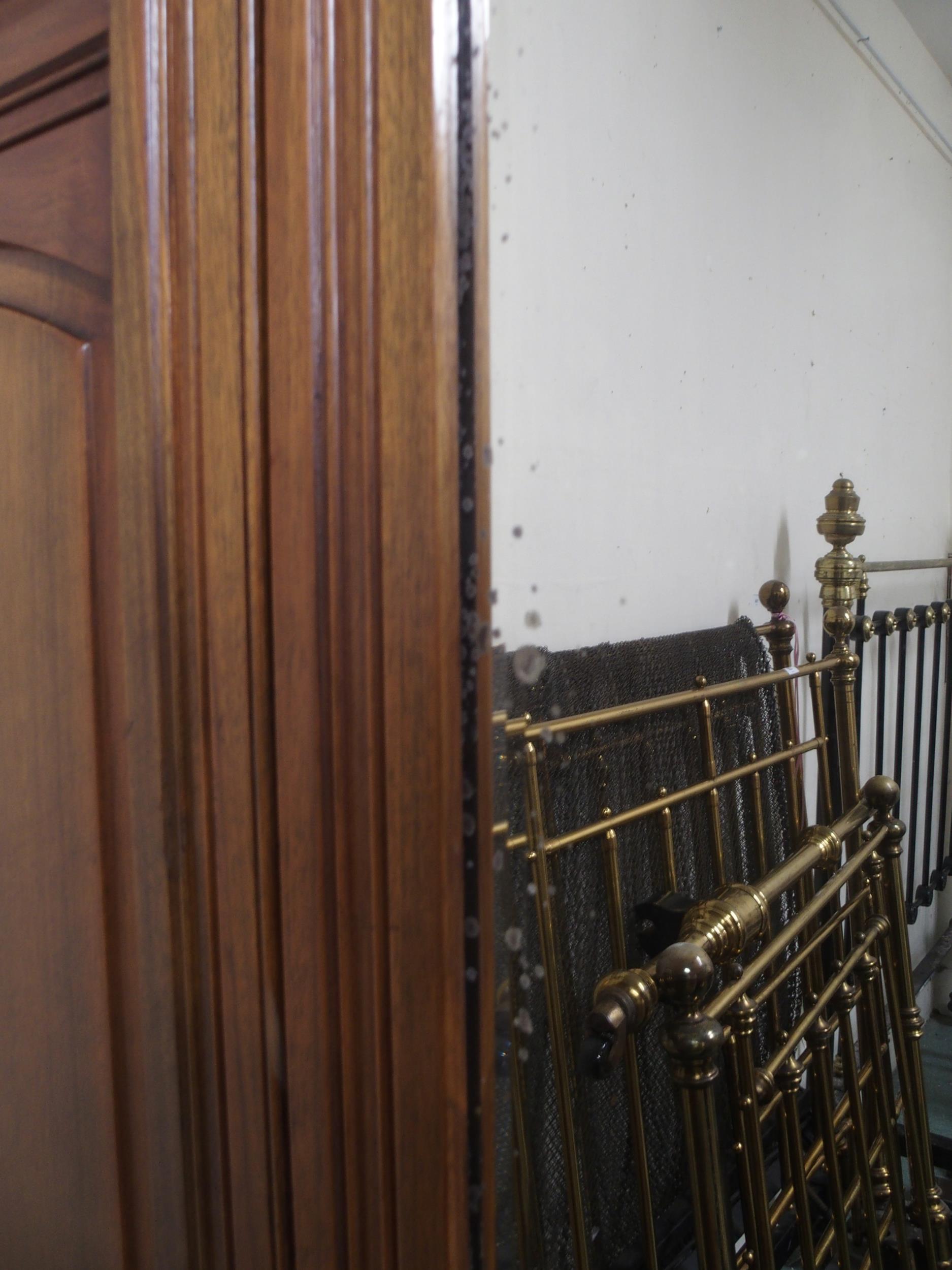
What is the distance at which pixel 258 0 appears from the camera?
1.20 feet

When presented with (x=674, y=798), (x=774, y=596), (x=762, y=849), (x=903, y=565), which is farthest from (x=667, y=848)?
(x=903, y=565)

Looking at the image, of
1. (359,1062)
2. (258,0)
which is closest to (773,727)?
(359,1062)

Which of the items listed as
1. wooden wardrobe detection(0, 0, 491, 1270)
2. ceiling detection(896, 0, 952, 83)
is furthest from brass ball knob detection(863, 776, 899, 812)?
ceiling detection(896, 0, 952, 83)

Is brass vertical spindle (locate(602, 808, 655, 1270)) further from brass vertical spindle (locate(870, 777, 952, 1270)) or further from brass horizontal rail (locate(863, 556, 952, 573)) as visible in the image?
brass horizontal rail (locate(863, 556, 952, 573))

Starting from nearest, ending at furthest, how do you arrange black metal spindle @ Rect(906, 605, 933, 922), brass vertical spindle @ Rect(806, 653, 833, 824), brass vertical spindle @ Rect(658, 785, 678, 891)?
brass vertical spindle @ Rect(658, 785, 678, 891) → brass vertical spindle @ Rect(806, 653, 833, 824) → black metal spindle @ Rect(906, 605, 933, 922)

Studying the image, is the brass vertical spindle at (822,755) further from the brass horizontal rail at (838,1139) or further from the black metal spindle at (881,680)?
the brass horizontal rail at (838,1139)

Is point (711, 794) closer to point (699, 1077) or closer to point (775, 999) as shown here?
point (775, 999)

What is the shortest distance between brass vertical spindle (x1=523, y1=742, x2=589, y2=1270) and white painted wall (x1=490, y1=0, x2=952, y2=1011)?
135 millimetres

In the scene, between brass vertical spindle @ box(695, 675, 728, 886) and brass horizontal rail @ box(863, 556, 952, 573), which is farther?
brass horizontal rail @ box(863, 556, 952, 573)

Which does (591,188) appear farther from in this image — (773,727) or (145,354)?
(773,727)

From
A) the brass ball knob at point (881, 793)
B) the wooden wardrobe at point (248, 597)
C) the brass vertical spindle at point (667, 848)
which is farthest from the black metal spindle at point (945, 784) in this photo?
the wooden wardrobe at point (248, 597)

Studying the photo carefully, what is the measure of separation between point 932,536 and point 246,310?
112 cm

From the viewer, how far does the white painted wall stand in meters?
Result: 0.40

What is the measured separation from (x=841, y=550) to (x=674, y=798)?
0.47 m
